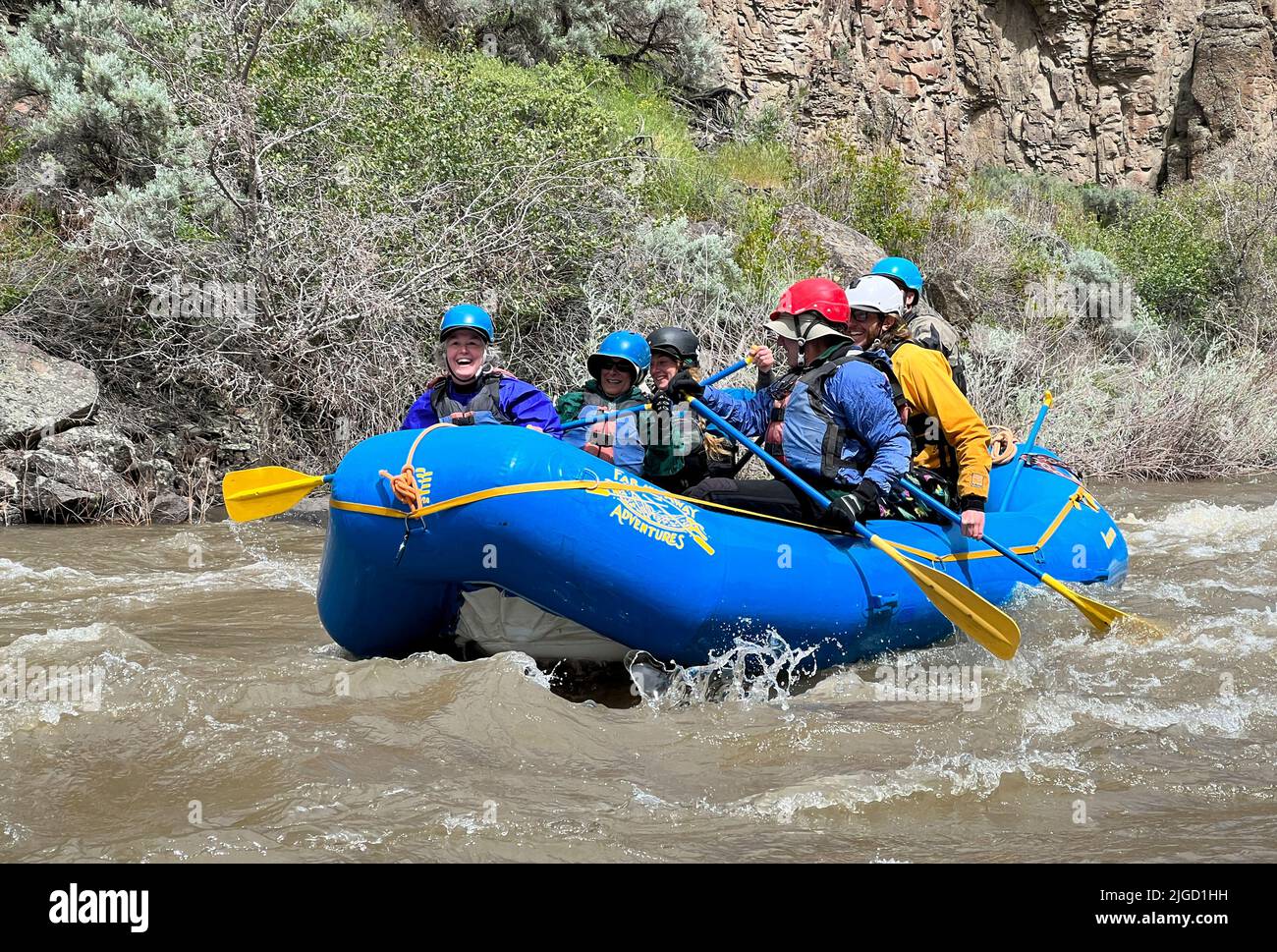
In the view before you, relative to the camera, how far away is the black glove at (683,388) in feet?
16.5

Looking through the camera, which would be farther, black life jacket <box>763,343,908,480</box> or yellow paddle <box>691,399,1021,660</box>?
black life jacket <box>763,343,908,480</box>

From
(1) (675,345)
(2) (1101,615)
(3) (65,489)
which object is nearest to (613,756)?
(1) (675,345)

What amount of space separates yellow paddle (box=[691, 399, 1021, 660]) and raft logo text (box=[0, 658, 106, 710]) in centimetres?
250

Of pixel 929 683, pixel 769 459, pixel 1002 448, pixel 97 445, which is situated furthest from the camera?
pixel 97 445

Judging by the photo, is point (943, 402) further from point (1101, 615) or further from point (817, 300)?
point (1101, 615)

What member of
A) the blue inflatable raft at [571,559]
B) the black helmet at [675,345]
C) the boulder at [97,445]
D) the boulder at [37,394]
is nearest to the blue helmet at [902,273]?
the black helmet at [675,345]

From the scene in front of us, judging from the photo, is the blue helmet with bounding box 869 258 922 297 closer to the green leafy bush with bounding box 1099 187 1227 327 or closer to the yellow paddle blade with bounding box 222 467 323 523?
the yellow paddle blade with bounding box 222 467 323 523

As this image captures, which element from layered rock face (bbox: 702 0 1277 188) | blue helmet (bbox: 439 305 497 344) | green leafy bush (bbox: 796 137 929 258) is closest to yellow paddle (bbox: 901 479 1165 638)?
blue helmet (bbox: 439 305 497 344)

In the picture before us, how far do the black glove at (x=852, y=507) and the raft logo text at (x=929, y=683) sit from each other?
2.08ft

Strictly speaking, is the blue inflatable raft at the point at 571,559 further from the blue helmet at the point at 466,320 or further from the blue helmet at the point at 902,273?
the blue helmet at the point at 902,273

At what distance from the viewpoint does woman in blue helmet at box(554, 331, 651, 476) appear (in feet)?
17.6

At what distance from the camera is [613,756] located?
3.94m
